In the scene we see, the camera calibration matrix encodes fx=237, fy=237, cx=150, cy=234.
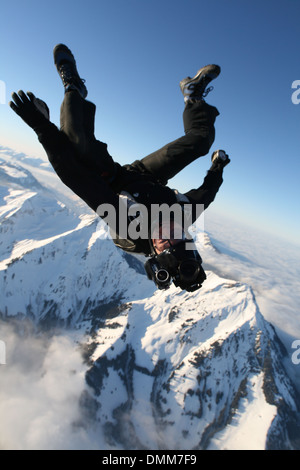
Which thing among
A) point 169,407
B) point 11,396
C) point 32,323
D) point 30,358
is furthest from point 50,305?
point 169,407

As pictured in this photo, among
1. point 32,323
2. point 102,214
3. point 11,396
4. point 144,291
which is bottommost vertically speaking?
point 11,396

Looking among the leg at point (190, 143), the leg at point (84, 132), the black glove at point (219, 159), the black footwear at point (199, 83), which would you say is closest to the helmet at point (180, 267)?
the leg at point (190, 143)

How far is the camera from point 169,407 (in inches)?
5007

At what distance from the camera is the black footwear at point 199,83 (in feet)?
12.5

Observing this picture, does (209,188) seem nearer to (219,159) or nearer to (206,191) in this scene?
(206,191)

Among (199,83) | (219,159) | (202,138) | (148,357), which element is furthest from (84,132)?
(148,357)

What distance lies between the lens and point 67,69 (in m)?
3.64

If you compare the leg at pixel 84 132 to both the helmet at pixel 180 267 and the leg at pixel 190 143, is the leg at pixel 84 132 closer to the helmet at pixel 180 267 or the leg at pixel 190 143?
the leg at pixel 190 143

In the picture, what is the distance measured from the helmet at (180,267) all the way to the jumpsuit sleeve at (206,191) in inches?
38.9

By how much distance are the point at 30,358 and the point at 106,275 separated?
77.0 m

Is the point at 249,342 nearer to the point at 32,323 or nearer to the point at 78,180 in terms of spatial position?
the point at 32,323

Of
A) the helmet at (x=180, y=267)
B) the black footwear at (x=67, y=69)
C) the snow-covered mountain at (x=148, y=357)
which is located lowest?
the snow-covered mountain at (x=148, y=357)

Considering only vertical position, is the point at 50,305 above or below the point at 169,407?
above
